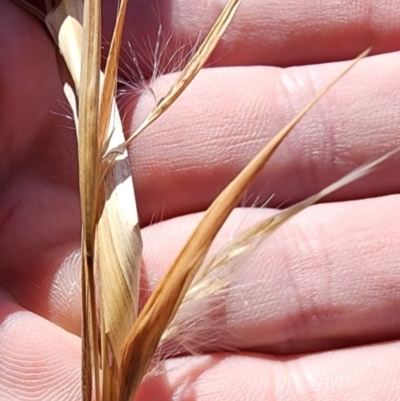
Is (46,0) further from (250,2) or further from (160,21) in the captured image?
(250,2)

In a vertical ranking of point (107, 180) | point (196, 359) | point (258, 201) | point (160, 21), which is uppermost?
point (160, 21)

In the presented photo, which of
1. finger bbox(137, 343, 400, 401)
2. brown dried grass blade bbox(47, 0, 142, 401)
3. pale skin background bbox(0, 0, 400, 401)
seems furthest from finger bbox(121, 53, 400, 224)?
finger bbox(137, 343, 400, 401)

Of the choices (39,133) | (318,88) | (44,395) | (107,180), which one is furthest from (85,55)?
(318,88)

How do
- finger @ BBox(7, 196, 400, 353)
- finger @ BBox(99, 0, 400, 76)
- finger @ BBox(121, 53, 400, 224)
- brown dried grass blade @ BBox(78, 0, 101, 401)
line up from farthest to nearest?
finger @ BBox(99, 0, 400, 76) → finger @ BBox(121, 53, 400, 224) → finger @ BBox(7, 196, 400, 353) → brown dried grass blade @ BBox(78, 0, 101, 401)

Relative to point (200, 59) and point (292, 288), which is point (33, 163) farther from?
point (292, 288)

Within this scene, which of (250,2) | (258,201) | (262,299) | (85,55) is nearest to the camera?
(85,55)

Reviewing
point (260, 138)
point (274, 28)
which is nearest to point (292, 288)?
point (260, 138)

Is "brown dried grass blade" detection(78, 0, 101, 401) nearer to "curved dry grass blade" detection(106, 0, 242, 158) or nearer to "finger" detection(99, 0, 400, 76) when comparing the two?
"curved dry grass blade" detection(106, 0, 242, 158)
